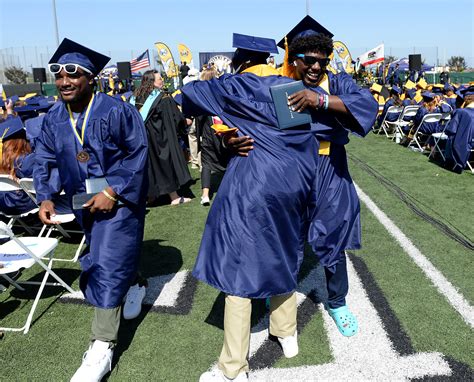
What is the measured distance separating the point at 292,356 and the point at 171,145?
431 centimetres

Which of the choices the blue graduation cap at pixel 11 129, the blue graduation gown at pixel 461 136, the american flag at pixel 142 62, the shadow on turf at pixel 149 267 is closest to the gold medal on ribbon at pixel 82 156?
the shadow on turf at pixel 149 267

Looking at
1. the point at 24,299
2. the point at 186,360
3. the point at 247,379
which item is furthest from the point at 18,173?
the point at 247,379

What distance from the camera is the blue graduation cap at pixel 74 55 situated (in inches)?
106

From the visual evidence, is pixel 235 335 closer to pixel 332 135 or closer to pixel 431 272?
pixel 332 135

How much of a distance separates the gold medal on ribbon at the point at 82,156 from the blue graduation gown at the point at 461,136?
6.67 meters

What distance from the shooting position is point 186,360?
2.86 metres

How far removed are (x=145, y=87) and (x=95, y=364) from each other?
4244mm

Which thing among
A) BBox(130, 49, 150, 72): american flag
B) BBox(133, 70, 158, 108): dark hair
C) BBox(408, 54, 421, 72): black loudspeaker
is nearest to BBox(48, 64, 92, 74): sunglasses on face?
BBox(133, 70, 158, 108): dark hair

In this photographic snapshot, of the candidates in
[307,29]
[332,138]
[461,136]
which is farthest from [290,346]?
[461,136]

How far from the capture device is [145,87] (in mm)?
6039

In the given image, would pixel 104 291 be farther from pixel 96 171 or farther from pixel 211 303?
pixel 211 303

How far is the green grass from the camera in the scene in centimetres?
284

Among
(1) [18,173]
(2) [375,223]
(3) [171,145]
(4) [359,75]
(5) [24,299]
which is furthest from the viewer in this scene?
(4) [359,75]

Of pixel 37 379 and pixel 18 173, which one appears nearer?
pixel 37 379
